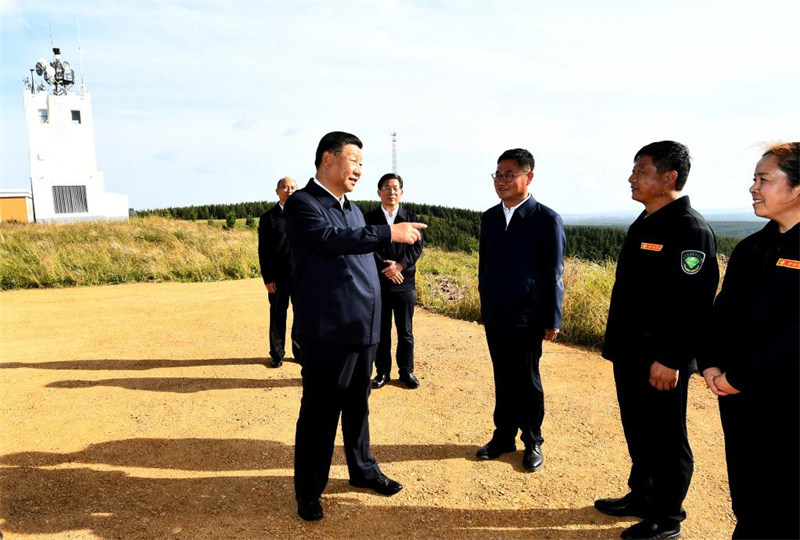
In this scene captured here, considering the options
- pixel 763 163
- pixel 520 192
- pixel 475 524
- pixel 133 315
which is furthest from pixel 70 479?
pixel 133 315

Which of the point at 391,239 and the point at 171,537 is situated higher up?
the point at 391,239

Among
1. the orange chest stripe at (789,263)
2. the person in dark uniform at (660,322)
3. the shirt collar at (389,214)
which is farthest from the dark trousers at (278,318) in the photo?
the orange chest stripe at (789,263)

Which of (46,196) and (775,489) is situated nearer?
(775,489)

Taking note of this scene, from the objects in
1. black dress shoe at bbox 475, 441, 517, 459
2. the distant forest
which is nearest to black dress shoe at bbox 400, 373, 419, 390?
black dress shoe at bbox 475, 441, 517, 459

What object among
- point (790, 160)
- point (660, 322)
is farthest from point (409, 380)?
point (790, 160)

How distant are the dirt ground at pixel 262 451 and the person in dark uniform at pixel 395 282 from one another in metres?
0.24

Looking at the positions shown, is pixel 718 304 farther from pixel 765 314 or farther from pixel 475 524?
pixel 475 524

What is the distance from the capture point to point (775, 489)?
2.00 meters

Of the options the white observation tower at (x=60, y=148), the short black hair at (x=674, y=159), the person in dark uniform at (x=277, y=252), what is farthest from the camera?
the white observation tower at (x=60, y=148)

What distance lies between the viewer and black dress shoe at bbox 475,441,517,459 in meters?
3.74

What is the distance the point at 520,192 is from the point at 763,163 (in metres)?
1.59

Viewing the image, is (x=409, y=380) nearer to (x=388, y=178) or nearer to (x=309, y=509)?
(x=388, y=178)

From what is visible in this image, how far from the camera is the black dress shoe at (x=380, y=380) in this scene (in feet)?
17.2

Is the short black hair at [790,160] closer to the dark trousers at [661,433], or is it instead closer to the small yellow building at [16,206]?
the dark trousers at [661,433]
